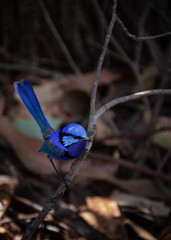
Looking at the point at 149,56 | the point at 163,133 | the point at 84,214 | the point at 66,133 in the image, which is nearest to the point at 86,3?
the point at 149,56

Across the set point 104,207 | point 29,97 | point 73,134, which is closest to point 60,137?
point 73,134

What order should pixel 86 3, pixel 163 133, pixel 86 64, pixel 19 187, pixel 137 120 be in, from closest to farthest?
pixel 19 187
pixel 163 133
pixel 137 120
pixel 86 3
pixel 86 64

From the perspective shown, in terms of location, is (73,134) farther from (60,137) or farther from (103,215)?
(103,215)

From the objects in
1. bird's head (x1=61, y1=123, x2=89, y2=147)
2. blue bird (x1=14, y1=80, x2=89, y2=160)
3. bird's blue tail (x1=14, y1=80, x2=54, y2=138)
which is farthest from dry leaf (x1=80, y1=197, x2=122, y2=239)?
bird's blue tail (x1=14, y1=80, x2=54, y2=138)

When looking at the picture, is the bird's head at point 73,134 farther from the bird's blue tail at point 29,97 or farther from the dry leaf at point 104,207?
the dry leaf at point 104,207

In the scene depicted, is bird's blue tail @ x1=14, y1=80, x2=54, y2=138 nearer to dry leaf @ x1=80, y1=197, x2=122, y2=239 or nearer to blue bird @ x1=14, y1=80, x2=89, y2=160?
blue bird @ x1=14, y1=80, x2=89, y2=160

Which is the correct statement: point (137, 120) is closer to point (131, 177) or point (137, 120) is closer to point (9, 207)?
point (131, 177)

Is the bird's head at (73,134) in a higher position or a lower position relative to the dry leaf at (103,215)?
higher

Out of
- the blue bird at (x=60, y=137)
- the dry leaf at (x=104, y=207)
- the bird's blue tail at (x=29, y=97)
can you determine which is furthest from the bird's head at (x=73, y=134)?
the dry leaf at (x=104, y=207)
